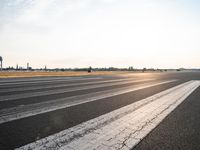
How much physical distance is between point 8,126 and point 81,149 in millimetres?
2278

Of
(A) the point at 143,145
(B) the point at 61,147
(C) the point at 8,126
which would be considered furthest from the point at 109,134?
(C) the point at 8,126

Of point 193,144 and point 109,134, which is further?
point 109,134

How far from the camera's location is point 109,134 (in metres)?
4.66

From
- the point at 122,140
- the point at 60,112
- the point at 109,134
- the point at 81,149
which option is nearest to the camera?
the point at 81,149

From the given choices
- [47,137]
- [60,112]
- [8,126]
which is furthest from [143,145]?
[60,112]

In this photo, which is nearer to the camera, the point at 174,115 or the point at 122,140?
the point at 122,140

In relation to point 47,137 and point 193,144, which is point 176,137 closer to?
point 193,144

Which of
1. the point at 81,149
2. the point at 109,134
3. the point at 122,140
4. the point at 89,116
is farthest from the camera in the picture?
the point at 89,116

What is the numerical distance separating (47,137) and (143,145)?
71.7 inches

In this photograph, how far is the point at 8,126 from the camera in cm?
514

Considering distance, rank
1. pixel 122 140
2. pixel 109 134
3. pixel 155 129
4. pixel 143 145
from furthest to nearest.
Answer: pixel 155 129, pixel 109 134, pixel 122 140, pixel 143 145

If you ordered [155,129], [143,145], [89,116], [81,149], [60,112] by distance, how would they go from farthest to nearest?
1. [60,112]
2. [89,116]
3. [155,129]
4. [143,145]
5. [81,149]

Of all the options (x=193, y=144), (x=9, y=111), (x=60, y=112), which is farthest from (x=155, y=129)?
(x=9, y=111)

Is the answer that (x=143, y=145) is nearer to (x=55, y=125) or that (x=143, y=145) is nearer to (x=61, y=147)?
(x=61, y=147)
